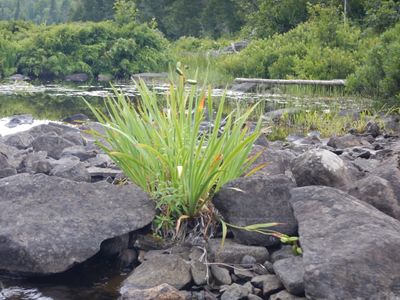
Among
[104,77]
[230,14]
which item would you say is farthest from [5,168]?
[230,14]

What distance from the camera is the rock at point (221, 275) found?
4156 millimetres

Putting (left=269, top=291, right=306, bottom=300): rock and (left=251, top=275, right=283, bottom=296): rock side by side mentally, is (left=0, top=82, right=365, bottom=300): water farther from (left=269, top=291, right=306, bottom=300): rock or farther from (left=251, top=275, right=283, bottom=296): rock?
(left=269, top=291, right=306, bottom=300): rock

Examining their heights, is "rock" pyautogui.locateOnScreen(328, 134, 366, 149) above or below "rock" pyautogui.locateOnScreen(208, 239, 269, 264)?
below

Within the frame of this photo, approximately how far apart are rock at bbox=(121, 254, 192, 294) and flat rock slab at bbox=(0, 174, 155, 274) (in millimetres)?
305

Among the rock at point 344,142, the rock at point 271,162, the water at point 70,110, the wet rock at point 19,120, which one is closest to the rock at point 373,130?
the rock at point 344,142

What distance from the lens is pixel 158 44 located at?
32.1 metres

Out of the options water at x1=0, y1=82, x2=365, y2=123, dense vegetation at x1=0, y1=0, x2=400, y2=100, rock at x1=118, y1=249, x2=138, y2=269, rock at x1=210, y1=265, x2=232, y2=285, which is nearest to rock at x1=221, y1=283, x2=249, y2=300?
rock at x1=210, y1=265, x2=232, y2=285

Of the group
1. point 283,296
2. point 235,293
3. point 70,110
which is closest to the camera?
point 283,296

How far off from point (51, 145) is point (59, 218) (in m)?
3.58

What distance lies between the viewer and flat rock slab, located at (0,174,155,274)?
166 inches

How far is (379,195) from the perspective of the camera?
4.56 m

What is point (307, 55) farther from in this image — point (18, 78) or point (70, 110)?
point (18, 78)

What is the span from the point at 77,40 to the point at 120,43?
235cm

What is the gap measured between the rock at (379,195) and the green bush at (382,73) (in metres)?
7.56
